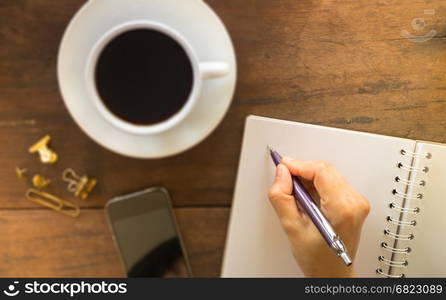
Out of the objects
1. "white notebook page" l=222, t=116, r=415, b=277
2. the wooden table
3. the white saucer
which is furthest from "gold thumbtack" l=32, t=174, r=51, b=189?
"white notebook page" l=222, t=116, r=415, b=277

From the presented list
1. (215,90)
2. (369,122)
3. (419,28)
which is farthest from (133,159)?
(419,28)

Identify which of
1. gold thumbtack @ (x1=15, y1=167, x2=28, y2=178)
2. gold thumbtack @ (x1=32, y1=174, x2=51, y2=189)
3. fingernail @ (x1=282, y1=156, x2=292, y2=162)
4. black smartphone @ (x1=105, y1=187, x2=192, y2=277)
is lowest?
black smartphone @ (x1=105, y1=187, x2=192, y2=277)

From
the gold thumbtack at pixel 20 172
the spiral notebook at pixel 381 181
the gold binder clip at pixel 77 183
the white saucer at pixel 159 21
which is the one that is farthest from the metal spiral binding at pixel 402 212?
the gold thumbtack at pixel 20 172

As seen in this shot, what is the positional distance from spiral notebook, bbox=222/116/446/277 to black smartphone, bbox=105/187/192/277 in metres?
0.12

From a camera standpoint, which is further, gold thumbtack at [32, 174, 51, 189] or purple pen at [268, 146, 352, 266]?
gold thumbtack at [32, 174, 51, 189]

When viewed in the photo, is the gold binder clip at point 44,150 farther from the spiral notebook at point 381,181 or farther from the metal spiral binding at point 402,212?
the metal spiral binding at point 402,212

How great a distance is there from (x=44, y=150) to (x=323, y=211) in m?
0.43

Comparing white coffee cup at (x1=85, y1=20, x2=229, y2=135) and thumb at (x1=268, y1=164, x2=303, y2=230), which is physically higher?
white coffee cup at (x1=85, y1=20, x2=229, y2=135)

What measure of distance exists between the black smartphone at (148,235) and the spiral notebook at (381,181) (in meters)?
0.12

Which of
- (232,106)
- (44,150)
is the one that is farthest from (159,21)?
(44,150)

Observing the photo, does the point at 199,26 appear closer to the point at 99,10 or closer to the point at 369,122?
the point at 99,10

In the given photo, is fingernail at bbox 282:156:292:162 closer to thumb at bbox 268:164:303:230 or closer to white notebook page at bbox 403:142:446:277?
thumb at bbox 268:164:303:230

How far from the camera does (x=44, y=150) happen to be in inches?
27.1

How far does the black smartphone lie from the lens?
71 centimetres
